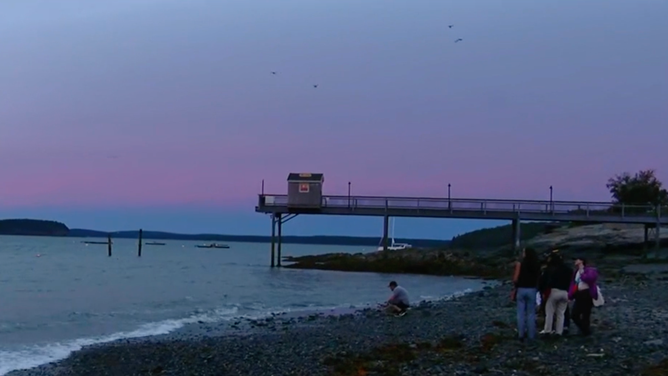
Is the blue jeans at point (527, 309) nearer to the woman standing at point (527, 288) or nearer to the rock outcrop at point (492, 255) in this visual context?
the woman standing at point (527, 288)

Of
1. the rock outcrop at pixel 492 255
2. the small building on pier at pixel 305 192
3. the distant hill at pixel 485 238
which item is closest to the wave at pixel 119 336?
the small building on pier at pixel 305 192

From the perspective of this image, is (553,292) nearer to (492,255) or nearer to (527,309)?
(527,309)

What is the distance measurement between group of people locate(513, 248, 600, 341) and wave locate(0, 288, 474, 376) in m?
10.3

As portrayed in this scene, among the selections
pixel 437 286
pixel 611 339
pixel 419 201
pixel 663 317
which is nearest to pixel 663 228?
pixel 419 201

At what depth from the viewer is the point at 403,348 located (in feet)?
49.6

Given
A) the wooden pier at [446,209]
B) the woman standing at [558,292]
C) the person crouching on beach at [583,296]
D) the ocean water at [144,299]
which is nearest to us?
the woman standing at [558,292]

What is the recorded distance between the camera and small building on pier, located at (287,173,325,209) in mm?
51938

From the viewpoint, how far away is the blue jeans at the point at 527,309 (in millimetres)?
14602

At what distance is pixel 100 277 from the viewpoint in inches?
2082

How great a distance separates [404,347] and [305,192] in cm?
3698

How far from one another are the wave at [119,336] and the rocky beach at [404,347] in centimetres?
67

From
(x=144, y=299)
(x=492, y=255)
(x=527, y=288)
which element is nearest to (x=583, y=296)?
(x=527, y=288)

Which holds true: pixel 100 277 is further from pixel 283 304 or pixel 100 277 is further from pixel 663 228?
pixel 663 228

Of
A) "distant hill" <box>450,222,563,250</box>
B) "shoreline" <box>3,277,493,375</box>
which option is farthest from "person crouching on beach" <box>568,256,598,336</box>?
"distant hill" <box>450,222,563,250</box>
